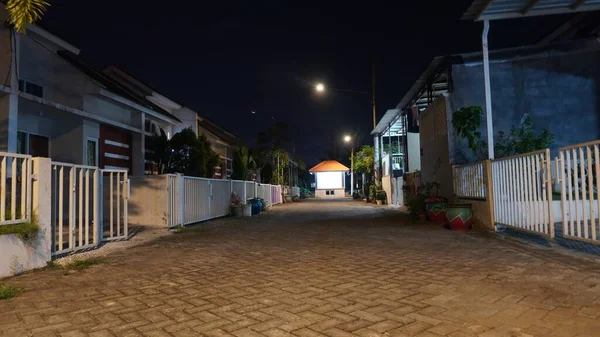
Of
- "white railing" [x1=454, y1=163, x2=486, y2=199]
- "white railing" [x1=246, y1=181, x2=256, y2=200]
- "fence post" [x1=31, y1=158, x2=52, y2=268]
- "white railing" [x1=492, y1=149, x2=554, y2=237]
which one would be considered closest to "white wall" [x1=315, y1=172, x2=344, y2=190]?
"white railing" [x1=246, y1=181, x2=256, y2=200]

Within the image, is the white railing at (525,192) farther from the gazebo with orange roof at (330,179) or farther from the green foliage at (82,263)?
the gazebo with orange roof at (330,179)

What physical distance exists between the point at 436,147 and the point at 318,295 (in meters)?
11.1

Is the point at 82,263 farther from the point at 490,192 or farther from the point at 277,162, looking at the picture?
the point at 277,162

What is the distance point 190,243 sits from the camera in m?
8.34

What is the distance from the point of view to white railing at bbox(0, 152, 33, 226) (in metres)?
5.19

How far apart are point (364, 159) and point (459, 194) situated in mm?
22932

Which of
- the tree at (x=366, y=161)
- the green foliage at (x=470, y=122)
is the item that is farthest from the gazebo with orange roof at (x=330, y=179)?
the green foliage at (x=470, y=122)

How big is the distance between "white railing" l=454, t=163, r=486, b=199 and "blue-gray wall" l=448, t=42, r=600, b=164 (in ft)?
3.16

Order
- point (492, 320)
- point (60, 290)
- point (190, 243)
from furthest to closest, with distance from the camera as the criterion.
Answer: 1. point (190, 243)
2. point (60, 290)
3. point (492, 320)

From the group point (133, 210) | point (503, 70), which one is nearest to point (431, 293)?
point (133, 210)

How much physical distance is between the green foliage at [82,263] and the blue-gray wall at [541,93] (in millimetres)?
10232

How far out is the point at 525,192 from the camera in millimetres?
7336

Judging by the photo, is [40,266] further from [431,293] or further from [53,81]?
[53,81]

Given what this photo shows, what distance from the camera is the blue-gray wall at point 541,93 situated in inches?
485
